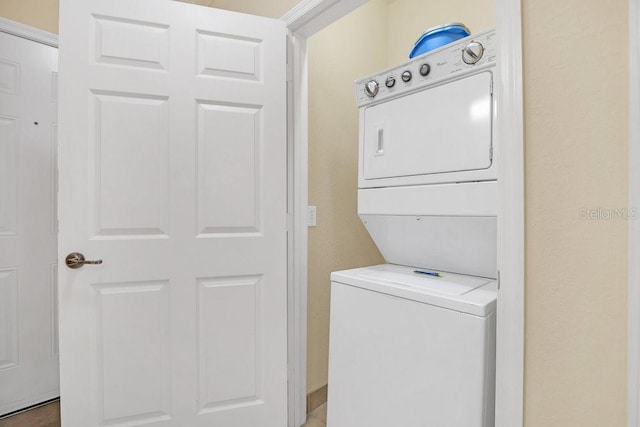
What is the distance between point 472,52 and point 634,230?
80 cm

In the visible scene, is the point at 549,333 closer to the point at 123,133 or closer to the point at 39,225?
the point at 123,133

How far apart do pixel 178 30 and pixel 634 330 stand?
1860 millimetres

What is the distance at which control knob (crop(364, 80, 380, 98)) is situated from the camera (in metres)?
1.54

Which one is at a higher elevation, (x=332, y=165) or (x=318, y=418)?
(x=332, y=165)

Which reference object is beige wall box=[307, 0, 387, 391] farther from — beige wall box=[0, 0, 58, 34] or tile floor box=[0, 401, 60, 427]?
beige wall box=[0, 0, 58, 34]

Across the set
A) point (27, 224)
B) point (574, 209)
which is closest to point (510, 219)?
point (574, 209)

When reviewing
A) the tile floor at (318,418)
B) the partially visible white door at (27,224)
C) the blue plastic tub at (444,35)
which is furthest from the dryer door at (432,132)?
the partially visible white door at (27,224)

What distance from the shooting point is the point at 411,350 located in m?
1.19

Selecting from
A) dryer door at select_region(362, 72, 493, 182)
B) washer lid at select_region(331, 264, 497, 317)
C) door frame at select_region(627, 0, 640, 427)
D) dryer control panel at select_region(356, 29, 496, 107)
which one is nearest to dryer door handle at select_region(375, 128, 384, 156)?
dryer door at select_region(362, 72, 493, 182)

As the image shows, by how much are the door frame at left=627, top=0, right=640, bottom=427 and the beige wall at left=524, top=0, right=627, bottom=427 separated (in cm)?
1

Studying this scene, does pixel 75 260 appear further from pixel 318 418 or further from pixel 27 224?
pixel 318 418

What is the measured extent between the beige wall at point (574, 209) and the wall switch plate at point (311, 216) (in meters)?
1.27

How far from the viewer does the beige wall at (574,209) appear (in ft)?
2.34

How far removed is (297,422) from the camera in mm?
1816
